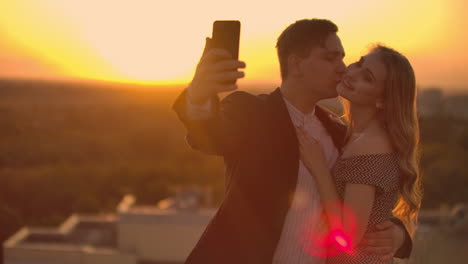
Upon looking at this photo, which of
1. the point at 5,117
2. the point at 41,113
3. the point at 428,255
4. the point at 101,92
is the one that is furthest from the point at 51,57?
the point at 428,255

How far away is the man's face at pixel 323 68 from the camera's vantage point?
2.90 metres

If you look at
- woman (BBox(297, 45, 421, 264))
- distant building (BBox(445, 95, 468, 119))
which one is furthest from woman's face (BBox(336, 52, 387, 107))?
distant building (BBox(445, 95, 468, 119))

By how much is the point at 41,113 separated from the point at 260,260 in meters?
53.6

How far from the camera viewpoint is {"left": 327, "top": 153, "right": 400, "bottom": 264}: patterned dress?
2693 mm

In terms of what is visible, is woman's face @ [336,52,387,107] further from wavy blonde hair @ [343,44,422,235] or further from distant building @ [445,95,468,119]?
distant building @ [445,95,468,119]

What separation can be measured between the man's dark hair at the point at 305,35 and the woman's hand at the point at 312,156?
384mm

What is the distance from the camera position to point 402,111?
276 centimetres

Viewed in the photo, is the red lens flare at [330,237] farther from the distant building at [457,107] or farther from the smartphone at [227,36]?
the distant building at [457,107]

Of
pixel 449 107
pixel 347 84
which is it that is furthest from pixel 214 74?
pixel 449 107

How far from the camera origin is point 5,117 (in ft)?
149

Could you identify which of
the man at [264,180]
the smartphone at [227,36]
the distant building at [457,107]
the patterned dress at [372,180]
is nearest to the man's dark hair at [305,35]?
the man at [264,180]

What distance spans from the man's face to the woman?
0.06 metres

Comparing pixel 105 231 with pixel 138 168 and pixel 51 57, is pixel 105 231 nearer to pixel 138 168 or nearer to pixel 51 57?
pixel 138 168

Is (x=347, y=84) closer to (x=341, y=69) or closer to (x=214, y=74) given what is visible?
(x=341, y=69)
